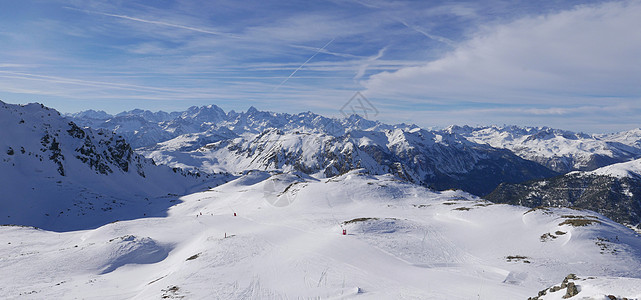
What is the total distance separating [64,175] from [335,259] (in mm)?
103996

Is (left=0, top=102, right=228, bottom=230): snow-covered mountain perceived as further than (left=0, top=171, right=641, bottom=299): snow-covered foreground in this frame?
Yes

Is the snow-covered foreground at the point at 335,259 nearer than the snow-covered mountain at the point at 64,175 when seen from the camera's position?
Yes

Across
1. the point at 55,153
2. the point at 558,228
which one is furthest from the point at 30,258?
the point at 55,153

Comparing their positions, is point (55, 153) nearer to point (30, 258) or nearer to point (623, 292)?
point (30, 258)

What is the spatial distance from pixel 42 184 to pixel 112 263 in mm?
77539

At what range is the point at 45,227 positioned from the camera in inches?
2589

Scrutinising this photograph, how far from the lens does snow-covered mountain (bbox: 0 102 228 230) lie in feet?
234

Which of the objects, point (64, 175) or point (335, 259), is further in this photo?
point (64, 175)

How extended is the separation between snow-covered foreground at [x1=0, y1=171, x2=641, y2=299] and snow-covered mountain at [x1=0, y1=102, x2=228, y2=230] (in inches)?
1253

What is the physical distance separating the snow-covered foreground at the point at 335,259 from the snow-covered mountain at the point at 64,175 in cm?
3183

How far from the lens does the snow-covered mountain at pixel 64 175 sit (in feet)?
234

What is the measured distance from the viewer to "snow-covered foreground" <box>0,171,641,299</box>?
19031mm

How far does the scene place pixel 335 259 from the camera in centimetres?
2491

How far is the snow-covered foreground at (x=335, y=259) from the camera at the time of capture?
1903 cm
